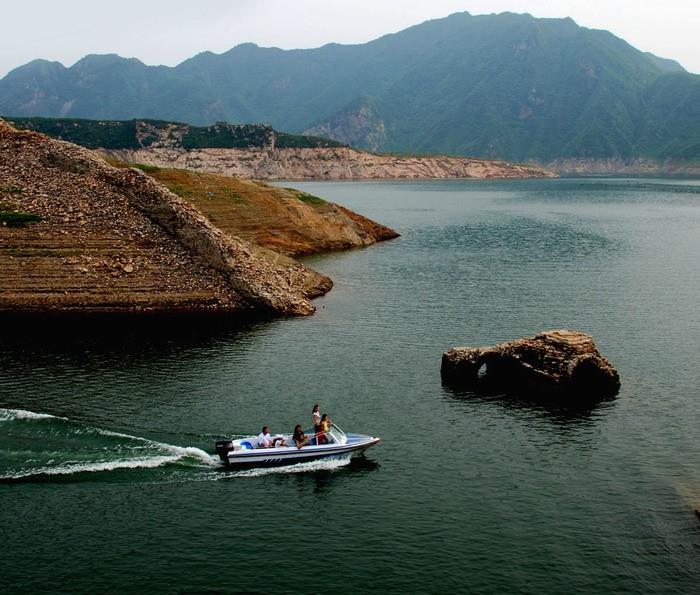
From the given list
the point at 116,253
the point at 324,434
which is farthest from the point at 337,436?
the point at 116,253

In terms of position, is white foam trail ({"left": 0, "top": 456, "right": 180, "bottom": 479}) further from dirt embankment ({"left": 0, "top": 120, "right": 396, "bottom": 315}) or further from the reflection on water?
dirt embankment ({"left": 0, "top": 120, "right": 396, "bottom": 315})

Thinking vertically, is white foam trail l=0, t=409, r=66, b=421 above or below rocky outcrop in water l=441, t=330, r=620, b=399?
below

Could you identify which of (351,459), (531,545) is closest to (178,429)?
(351,459)

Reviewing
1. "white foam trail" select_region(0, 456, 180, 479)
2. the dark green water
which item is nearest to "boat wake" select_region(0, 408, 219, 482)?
"white foam trail" select_region(0, 456, 180, 479)

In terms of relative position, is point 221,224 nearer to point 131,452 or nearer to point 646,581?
point 131,452

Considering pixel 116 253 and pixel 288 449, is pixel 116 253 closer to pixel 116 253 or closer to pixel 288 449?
pixel 116 253

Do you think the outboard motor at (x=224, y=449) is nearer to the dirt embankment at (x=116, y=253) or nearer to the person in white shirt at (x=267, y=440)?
the person in white shirt at (x=267, y=440)
